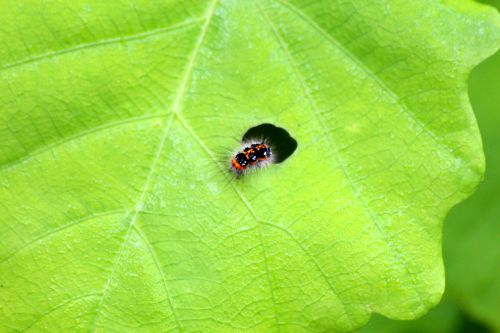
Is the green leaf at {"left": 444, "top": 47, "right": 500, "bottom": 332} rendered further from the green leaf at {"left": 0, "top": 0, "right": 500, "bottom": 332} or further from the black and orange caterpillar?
the black and orange caterpillar

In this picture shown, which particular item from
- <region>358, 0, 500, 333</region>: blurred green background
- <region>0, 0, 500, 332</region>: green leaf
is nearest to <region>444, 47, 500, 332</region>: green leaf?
<region>358, 0, 500, 333</region>: blurred green background

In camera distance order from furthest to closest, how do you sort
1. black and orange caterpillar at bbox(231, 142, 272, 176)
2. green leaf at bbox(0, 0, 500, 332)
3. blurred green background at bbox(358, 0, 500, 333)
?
1. blurred green background at bbox(358, 0, 500, 333)
2. black and orange caterpillar at bbox(231, 142, 272, 176)
3. green leaf at bbox(0, 0, 500, 332)

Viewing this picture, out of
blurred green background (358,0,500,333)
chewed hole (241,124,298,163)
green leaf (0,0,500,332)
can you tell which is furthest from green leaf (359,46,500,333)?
chewed hole (241,124,298,163)

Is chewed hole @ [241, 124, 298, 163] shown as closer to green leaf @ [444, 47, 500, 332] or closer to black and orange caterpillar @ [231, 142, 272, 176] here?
black and orange caterpillar @ [231, 142, 272, 176]

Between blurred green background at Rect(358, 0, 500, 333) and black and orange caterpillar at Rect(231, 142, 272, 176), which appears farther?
blurred green background at Rect(358, 0, 500, 333)

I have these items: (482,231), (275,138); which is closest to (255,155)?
(275,138)

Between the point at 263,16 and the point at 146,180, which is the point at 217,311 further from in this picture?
the point at 263,16

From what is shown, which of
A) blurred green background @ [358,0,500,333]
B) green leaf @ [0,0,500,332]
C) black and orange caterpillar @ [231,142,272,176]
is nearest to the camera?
green leaf @ [0,0,500,332]

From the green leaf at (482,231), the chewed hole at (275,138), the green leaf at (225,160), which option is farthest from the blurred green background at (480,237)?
the chewed hole at (275,138)
